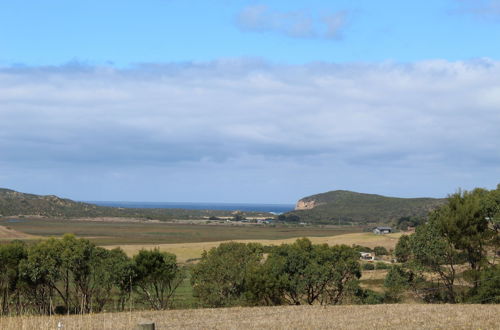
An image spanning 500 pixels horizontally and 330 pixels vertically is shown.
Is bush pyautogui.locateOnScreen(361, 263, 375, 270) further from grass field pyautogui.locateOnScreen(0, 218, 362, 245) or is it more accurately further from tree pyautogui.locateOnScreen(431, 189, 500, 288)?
grass field pyautogui.locateOnScreen(0, 218, 362, 245)

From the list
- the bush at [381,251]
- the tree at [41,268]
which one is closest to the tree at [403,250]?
the tree at [41,268]

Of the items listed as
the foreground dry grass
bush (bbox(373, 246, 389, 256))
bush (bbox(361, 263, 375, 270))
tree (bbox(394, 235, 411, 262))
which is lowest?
bush (bbox(361, 263, 375, 270))

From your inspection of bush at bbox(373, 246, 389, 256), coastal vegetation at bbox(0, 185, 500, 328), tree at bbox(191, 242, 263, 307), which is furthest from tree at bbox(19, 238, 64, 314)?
bush at bbox(373, 246, 389, 256)

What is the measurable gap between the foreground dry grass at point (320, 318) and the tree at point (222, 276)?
494 inches

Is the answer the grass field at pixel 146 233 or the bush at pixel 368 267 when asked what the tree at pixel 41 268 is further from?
the grass field at pixel 146 233

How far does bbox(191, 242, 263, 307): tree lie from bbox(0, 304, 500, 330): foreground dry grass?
1256cm

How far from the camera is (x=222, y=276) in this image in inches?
1559

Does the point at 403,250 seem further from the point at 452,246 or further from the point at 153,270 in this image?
the point at 153,270

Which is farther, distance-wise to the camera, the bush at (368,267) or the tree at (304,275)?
the bush at (368,267)

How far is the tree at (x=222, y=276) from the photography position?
127ft

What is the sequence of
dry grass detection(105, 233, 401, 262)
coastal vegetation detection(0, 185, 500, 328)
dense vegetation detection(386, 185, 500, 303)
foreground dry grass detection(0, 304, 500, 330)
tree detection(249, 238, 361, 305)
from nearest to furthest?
foreground dry grass detection(0, 304, 500, 330) < coastal vegetation detection(0, 185, 500, 328) < tree detection(249, 238, 361, 305) < dense vegetation detection(386, 185, 500, 303) < dry grass detection(105, 233, 401, 262)

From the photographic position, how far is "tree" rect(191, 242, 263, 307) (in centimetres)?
3881

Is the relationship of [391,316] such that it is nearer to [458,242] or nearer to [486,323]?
[486,323]

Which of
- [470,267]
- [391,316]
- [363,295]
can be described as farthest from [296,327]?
[470,267]
